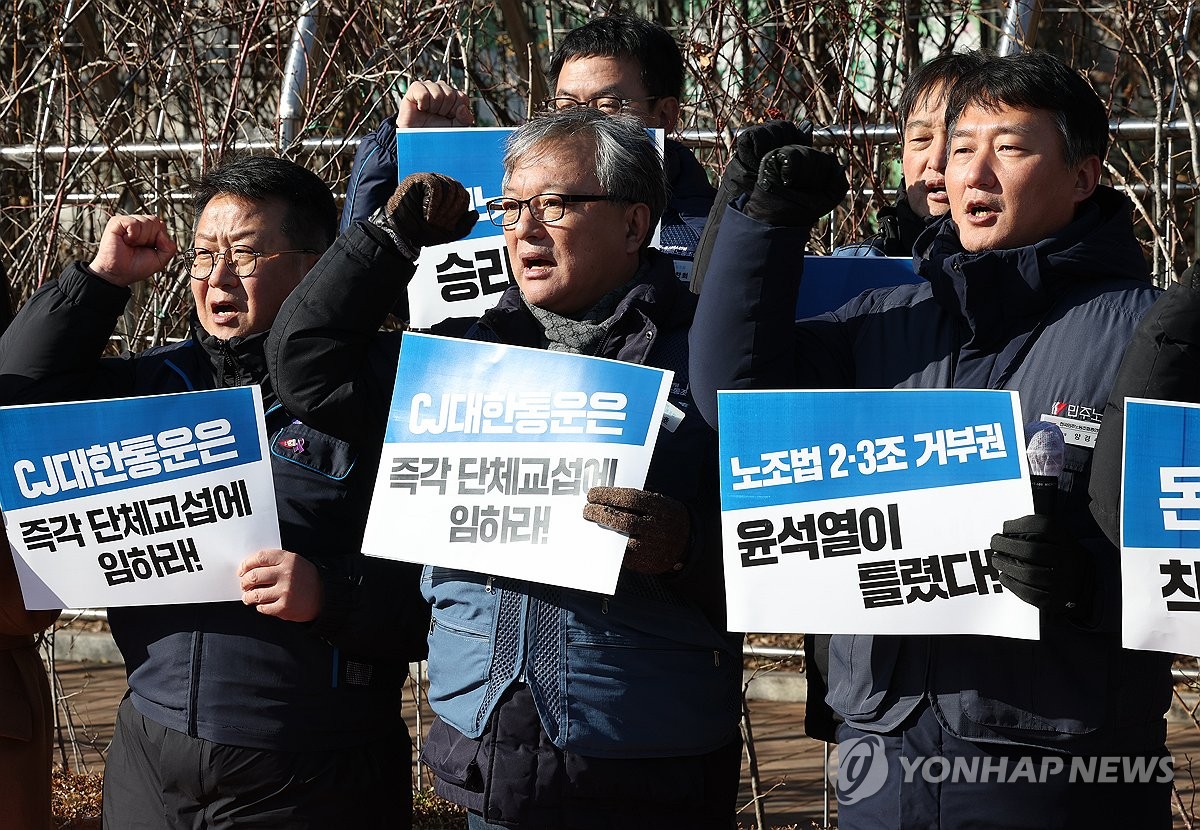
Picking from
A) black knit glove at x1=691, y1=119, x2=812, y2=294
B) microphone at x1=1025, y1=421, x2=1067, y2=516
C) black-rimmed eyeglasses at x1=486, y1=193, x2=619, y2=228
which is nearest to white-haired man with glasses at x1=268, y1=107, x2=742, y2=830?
black-rimmed eyeglasses at x1=486, y1=193, x2=619, y2=228

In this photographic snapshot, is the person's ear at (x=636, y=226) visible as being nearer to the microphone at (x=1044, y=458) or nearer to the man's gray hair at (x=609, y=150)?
the man's gray hair at (x=609, y=150)

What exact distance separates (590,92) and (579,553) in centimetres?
174

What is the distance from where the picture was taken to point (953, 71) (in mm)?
3332

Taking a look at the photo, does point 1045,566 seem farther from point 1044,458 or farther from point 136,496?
point 136,496

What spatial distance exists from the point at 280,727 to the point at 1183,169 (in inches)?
159

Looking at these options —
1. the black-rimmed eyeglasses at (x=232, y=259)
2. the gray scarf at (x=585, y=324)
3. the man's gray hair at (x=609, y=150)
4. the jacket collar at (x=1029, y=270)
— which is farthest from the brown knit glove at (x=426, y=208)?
the jacket collar at (x=1029, y=270)

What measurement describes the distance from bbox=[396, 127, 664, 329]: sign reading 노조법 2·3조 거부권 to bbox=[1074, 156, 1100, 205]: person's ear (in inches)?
64.4

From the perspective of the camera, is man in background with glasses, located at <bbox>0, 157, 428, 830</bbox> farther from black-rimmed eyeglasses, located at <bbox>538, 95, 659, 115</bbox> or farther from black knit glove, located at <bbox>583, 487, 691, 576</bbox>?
black-rimmed eyeglasses, located at <bbox>538, 95, 659, 115</bbox>

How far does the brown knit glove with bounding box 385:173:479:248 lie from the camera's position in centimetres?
290

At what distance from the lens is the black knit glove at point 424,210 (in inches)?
114

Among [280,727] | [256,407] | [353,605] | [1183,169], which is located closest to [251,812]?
[280,727]

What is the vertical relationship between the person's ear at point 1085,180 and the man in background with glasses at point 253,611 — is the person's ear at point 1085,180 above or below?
above

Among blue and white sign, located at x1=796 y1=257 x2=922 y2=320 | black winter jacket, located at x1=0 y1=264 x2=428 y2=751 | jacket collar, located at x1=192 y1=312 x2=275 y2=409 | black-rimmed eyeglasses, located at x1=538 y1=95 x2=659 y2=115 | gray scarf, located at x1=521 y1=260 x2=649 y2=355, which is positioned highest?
black-rimmed eyeglasses, located at x1=538 y1=95 x2=659 y2=115

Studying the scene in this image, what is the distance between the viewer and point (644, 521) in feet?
8.39
